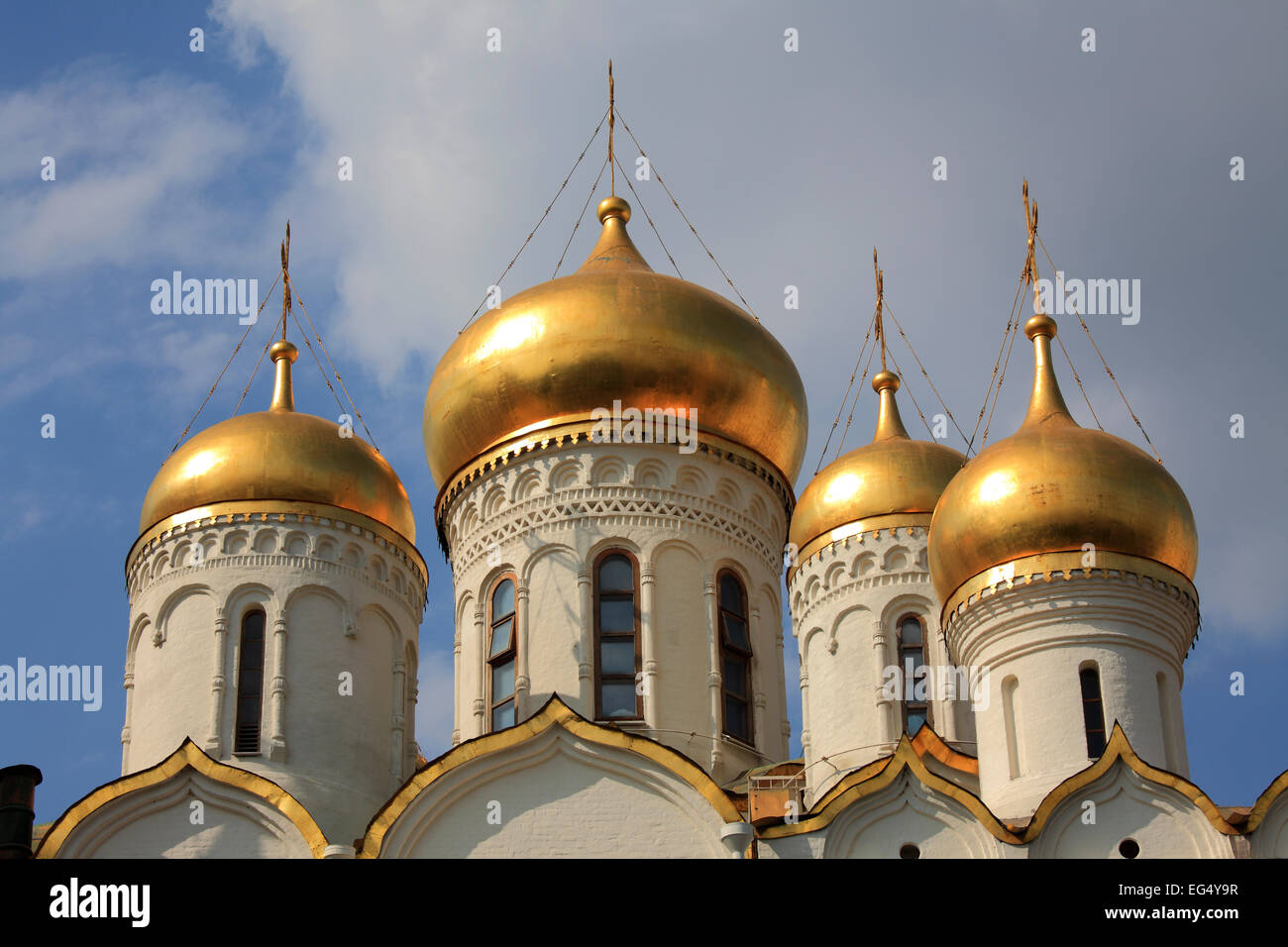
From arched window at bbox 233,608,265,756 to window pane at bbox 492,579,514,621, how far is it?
2042 mm

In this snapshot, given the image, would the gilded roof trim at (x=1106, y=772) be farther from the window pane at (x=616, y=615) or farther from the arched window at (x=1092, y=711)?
the window pane at (x=616, y=615)

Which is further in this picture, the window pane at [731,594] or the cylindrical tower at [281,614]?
the window pane at [731,594]

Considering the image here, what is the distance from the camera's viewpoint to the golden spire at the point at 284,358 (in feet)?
66.7

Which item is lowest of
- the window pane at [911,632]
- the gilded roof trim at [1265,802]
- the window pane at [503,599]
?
the gilded roof trim at [1265,802]

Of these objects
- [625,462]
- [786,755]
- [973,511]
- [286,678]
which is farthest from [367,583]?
[973,511]

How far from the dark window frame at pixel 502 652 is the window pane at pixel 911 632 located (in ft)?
13.6

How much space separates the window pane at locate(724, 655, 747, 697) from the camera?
18.0 metres

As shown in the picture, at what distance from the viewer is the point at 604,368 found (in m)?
18.3

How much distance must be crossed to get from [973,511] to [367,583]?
18.0 feet

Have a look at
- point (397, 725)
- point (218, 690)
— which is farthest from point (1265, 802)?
point (218, 690)

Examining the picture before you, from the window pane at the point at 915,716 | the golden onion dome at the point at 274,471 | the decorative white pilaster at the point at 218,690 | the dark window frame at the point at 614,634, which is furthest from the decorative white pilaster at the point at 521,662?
the window pane at the point at 915,716

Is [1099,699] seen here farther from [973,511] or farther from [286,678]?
[286,678]

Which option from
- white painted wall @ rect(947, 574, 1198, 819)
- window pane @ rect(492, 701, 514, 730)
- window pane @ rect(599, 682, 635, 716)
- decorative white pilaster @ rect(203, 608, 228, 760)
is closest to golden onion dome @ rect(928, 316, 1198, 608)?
white painted wall @ rect(947, 574, 1198, 819)

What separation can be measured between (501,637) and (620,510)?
144 centimetres
